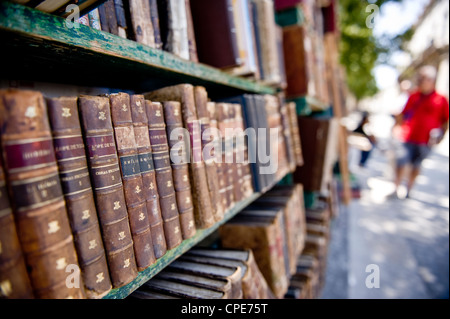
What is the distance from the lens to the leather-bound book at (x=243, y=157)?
3.03ft

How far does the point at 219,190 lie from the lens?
794 mm

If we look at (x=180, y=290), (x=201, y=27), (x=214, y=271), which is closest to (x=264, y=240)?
(x=214, y=271)

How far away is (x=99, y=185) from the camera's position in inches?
19.1

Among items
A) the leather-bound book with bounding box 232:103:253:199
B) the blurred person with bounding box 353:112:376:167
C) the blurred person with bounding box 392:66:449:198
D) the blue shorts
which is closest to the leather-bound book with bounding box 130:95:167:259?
the leather-bound book with bounding box 232:103:253:199

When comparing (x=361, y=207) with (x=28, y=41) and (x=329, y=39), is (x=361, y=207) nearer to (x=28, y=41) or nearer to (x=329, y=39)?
(x=329, y=39)

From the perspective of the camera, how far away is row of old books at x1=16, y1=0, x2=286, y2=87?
1.91 feet

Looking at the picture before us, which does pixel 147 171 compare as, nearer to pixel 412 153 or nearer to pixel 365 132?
pixel 412 153

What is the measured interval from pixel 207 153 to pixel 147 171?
0.21m

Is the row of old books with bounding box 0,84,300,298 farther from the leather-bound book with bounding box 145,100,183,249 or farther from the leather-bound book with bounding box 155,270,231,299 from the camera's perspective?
the leather-bound book with bounding box 155,270,231,299

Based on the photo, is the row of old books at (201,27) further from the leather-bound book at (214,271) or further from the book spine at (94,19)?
the leather-bound book at (214,271)

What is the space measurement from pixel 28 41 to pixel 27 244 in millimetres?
355

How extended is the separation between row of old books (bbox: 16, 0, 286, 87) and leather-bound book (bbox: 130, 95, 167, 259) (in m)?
0.19

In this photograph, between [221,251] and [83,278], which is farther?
[221,251]
